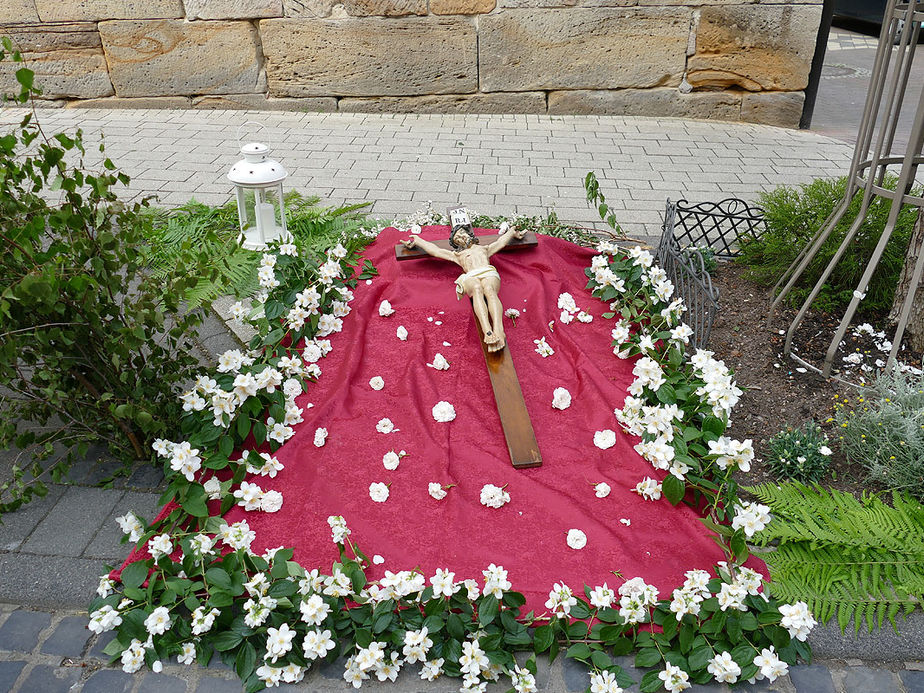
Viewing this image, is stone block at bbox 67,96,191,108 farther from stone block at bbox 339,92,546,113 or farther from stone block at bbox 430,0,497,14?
stone block at bbox 430,0,497,14

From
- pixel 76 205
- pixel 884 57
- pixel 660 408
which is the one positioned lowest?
pixel 660 408

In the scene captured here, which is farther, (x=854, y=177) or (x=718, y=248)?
(x=718, y=248)

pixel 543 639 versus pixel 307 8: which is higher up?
pixel 307 8

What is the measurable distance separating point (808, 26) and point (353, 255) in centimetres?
627

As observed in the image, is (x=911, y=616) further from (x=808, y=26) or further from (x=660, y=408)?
(x=808, y=26)

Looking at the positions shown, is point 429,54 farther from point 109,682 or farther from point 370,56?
point 109,682

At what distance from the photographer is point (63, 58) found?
847 centimetres

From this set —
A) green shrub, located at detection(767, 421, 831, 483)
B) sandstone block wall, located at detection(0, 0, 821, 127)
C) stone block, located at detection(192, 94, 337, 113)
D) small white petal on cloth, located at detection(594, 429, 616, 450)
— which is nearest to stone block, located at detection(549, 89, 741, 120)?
sandstone block wall, located at detection(0, 0, 821, 127)

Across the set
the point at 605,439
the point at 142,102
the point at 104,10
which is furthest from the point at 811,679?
the point at 104,10

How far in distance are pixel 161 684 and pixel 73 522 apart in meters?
0.90

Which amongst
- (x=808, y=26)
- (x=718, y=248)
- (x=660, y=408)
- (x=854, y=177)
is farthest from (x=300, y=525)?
(x=808, y=26)

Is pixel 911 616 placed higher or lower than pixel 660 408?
lower

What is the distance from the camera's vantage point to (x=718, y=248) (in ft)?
17.2

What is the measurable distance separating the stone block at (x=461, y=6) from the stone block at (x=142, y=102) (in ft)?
10.6
